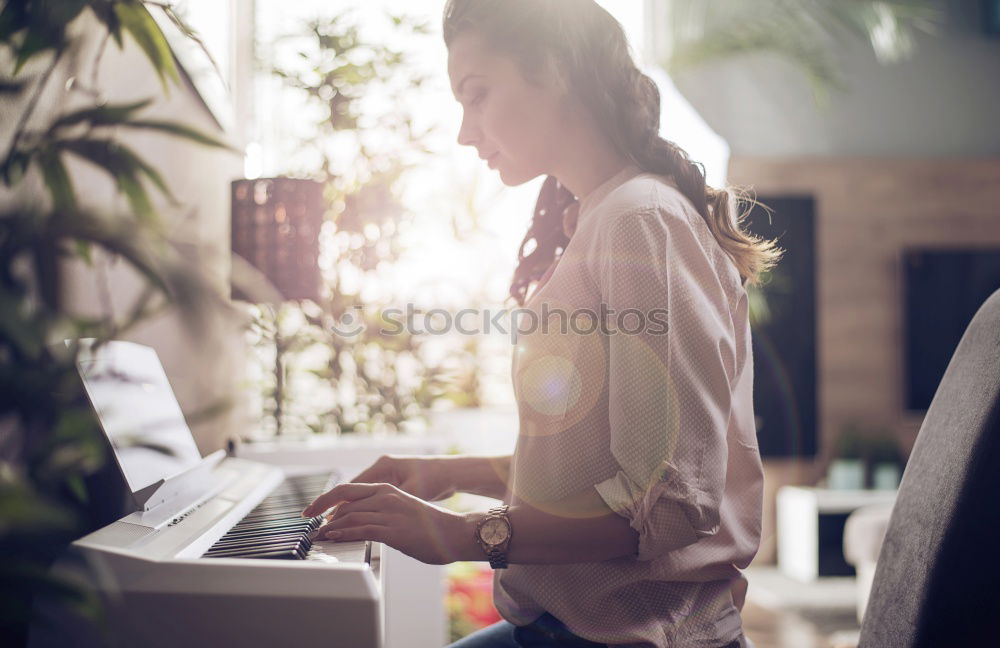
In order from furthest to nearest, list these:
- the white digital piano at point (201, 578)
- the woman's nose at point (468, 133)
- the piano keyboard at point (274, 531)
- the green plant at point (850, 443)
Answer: the green plant at point (850, 443)
the woman's nose at point (468, 133)
the piano keyboard at point (274, 531)
the white digital piano at point (201, 578)

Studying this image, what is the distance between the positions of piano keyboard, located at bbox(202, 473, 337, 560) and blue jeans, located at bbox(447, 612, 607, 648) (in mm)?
297

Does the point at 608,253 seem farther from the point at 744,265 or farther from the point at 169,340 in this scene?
the point at 169,340

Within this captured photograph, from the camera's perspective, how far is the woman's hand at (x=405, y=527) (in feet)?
2.93

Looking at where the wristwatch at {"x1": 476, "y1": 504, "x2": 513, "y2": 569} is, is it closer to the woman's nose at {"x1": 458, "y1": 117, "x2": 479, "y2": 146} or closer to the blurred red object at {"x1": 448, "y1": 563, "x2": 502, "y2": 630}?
the woman's nose at {"x1": 458, "y1": 117, "x2": 479, "y2": 146}

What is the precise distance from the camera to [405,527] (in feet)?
2.96

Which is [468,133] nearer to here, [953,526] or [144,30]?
[144,30]

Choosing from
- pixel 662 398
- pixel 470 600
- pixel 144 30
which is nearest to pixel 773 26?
pixel 470 600

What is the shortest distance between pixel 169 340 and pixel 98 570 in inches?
39.3

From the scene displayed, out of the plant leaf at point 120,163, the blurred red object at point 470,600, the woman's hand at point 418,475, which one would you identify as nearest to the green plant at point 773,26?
the blurred red object at point 470,600

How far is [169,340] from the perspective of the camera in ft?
5.48

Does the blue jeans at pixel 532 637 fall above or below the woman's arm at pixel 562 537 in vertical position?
below

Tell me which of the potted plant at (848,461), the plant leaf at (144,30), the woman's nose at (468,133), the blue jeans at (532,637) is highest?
the woman's nose at (468,133)

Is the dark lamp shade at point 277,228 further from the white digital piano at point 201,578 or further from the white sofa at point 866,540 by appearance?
the white sofa at point 866,540

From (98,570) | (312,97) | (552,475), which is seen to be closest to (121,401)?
(98,570)
